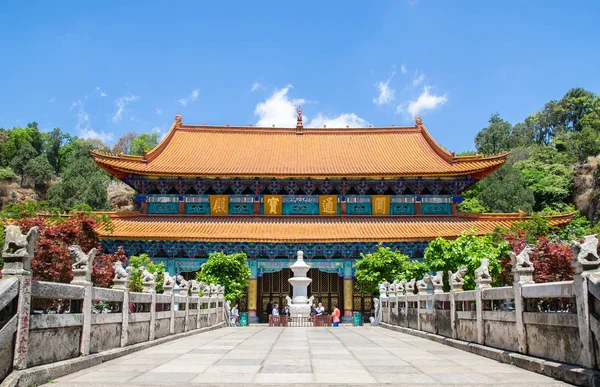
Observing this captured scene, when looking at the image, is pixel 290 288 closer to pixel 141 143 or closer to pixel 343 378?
pixel 343 378

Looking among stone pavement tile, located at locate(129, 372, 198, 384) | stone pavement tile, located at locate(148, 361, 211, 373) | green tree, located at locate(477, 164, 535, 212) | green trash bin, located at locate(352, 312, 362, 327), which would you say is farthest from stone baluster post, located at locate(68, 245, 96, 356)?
green tree, located at locate(477, 164, 535, 212)

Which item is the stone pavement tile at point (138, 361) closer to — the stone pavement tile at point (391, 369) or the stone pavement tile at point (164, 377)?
the stone pavement tile at point (164, 377)

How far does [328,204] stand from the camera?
28562mm

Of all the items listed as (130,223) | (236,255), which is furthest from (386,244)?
(130,223)

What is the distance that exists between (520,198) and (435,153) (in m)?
16.6

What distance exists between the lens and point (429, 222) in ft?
89.6

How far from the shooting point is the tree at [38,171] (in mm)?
57597

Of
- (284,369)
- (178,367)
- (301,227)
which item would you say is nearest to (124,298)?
(178,367)

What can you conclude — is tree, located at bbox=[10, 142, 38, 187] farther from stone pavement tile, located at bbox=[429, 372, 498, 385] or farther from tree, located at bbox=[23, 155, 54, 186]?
stone pavement tile, located at bbox=[429, 372, 498, 385]

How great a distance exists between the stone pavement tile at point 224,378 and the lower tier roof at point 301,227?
18613 millimetres

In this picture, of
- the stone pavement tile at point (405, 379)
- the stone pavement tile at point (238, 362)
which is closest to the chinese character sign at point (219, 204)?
the stone pavement tile at point (238, 362)

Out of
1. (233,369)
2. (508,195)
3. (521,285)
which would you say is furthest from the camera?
(508,195)

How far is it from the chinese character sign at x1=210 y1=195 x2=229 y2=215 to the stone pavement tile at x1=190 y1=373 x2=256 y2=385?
21942mm

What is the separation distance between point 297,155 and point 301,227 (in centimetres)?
569
